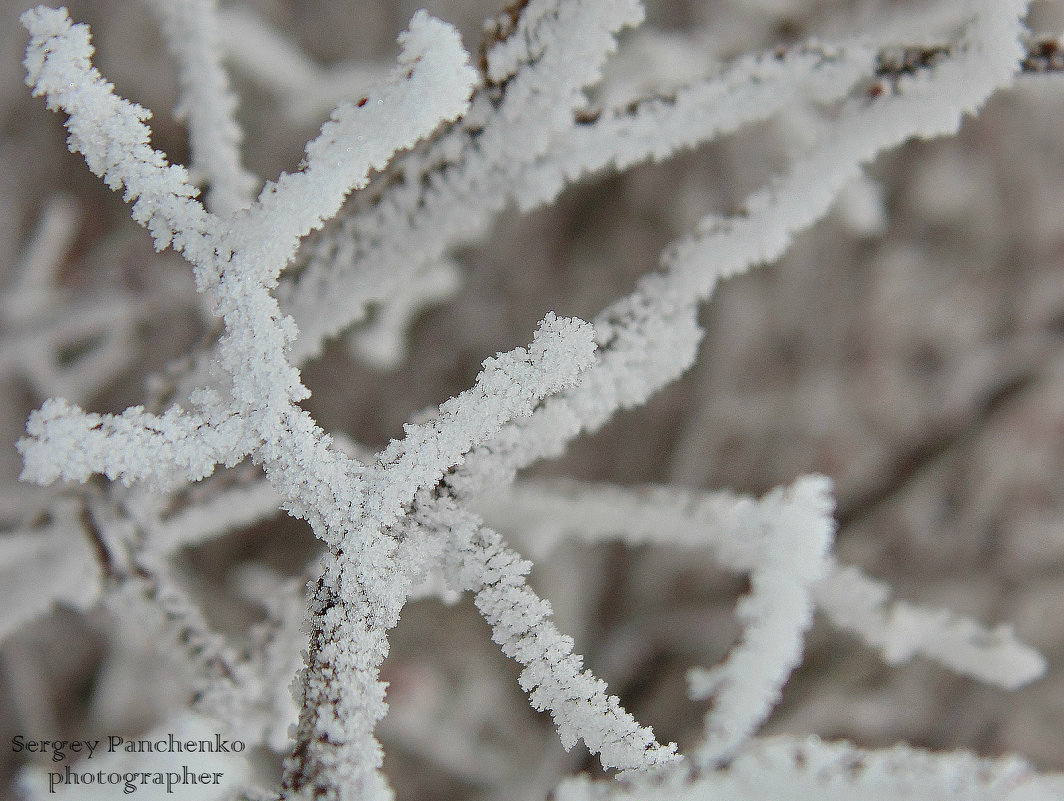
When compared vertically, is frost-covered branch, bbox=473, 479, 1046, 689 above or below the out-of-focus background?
below

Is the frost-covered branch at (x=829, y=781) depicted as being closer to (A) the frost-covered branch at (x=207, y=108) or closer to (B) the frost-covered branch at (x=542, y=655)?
(B) the frost-covered branch at (x=542, y=655)

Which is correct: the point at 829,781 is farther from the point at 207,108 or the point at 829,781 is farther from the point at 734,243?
the point at 207,108

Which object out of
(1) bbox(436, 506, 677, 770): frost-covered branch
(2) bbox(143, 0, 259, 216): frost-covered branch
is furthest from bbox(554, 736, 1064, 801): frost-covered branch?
(2) bbox(143, 0, 259, 216): frost-covered branch

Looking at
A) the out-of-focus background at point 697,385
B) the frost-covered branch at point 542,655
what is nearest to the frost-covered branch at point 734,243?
the frost-covered branch at point 542,655

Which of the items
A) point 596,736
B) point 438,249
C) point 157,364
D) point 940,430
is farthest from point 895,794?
point 157,364

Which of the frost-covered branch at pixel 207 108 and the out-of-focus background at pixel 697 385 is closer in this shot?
the frost-covered branch at pixel 207 108

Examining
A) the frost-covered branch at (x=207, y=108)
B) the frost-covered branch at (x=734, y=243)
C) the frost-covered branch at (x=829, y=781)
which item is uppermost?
the frost-covered branch at (x=207, y=108)

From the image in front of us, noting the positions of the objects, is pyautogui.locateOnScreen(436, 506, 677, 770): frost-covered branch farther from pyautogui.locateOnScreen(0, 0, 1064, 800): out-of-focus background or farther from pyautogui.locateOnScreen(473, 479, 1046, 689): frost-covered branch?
pyautogui.locateOnScreen(0, 0, 1064, 800): out-of-focus background

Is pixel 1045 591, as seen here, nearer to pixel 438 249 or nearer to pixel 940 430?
pixel 940 430
